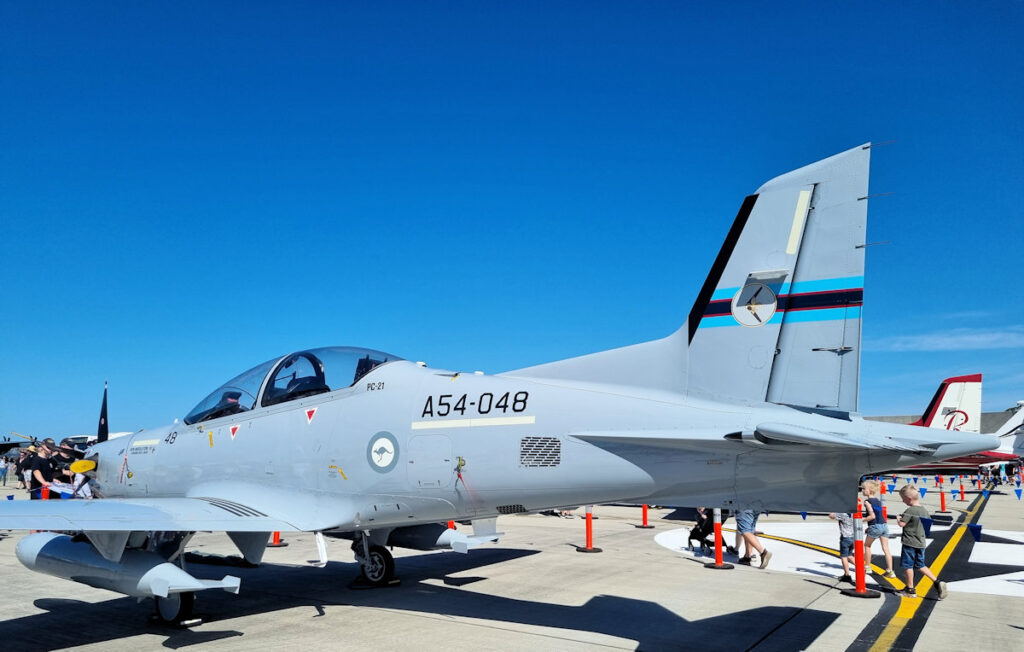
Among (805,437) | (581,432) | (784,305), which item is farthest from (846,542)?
(805,437)

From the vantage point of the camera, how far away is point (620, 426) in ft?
21.7

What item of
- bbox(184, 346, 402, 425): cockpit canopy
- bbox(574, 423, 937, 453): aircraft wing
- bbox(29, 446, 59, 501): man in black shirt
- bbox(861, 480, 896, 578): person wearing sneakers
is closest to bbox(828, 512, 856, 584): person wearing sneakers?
bbox(861, 480, 896, 578): person wearing sneakers

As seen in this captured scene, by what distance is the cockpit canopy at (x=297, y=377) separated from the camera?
8773 mm

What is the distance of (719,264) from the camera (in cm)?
686

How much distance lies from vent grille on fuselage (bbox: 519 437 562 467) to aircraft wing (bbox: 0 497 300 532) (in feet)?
9.63

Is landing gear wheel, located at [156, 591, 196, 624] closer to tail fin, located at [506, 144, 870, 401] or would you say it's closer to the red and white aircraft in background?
tail fin, located at [506, 144, 870, 401]

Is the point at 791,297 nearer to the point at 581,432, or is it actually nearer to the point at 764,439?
the point at 764,439

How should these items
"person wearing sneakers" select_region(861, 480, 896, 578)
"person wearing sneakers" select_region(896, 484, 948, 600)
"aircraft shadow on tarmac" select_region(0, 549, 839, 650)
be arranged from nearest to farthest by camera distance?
"aircraft shadow on tarmac" select_region(0, 549, 839, 650)
"person wearing sneakers" select_region(896, 484, 948, 600)
"person wearing sneakers" select_region(861, 480, 896, 578)

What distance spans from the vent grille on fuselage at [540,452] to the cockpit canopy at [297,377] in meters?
2.60

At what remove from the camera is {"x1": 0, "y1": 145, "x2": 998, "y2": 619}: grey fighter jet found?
6.13 m

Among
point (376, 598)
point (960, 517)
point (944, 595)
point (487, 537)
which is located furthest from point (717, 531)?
point (960, 517)

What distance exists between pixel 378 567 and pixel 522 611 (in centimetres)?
284

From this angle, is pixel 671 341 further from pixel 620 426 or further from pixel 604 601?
pixel 604 601

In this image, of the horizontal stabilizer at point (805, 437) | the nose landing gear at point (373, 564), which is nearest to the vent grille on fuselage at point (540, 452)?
the horizontal stabilizer at point (805, 437)
